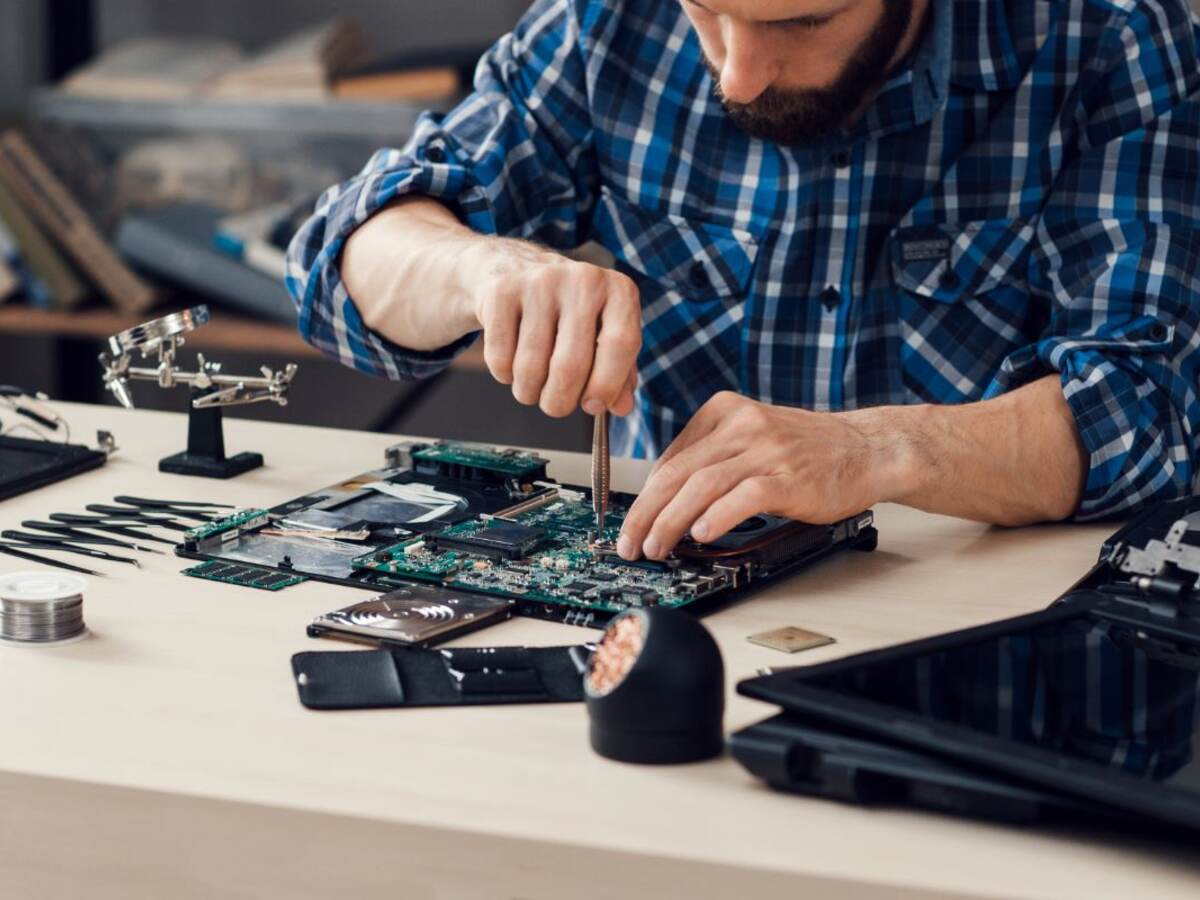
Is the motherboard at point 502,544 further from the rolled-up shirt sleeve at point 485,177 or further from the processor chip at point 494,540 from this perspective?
the rolled-up shirt sleeve at point 485,177

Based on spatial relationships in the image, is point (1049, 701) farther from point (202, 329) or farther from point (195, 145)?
point (195, 145)

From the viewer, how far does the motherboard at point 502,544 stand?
1.04 meters

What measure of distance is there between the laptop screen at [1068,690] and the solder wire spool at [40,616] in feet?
1.46

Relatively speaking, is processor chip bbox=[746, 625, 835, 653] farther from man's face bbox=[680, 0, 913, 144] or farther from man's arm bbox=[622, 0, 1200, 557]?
man's face bbox=[680, 0, 913, 144]

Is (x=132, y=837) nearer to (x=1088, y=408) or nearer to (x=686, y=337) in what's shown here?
(x=1088, y=408)

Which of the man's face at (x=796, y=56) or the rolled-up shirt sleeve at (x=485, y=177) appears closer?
the man's face at (x=796, y=56)

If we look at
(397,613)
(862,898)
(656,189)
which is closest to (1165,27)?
(656,189)

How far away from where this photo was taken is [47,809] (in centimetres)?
81

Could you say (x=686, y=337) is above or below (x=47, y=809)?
above

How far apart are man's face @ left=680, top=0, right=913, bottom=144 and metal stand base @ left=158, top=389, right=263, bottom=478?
504mm

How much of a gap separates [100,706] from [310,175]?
6.81 ft

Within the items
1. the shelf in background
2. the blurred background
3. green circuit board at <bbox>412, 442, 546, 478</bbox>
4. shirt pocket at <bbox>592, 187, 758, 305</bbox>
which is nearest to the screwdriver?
green circuit board at <bbox>412, 442, 546, 478</bbox>

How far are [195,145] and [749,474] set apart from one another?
204 centimetres

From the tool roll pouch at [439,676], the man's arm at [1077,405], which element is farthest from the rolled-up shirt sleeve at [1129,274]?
the tool roll pouch at [439,676]
